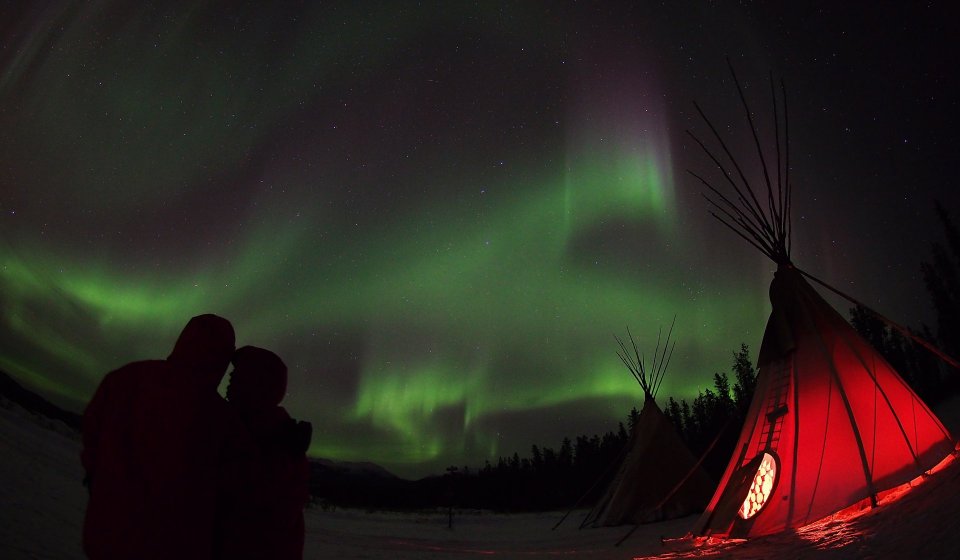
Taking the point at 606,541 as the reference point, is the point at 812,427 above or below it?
above

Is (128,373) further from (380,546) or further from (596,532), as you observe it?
(596,532)

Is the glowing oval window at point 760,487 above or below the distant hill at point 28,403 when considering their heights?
below

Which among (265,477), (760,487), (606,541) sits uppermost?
(760,487)

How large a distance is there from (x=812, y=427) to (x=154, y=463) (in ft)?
24.1

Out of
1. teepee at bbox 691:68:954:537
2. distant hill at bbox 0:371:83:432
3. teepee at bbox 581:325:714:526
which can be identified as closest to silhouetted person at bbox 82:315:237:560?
teepee at bbox 691:68:954:537

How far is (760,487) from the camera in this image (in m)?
6.20

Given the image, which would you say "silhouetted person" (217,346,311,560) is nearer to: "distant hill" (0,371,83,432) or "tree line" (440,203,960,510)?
"distant hill" (0,371,83,432)

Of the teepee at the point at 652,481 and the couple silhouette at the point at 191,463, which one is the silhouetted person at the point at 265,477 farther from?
the teepee at the point at 652,481

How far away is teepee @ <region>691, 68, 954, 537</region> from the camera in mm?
5305

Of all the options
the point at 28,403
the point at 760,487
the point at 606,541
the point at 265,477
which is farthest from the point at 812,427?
the point at 28,403

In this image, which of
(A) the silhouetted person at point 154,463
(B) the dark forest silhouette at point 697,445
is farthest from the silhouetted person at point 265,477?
(B) the dark forest silhouette at point 697,445

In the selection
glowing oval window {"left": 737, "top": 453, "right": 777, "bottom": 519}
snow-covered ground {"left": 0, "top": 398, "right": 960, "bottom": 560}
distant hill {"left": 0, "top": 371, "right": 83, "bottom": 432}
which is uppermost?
distant hill {"left": 0, "top": 371, "right": 83, "bottom": 432}

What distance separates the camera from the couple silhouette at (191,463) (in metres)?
1.27

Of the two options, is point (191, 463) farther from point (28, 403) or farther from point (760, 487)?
point (28, 403)
